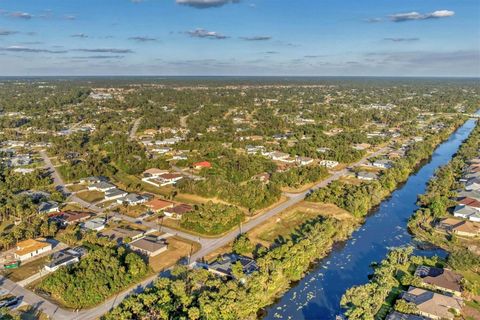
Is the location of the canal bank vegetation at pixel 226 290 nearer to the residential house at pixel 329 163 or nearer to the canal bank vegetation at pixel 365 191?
the canal bank vegetation at pixel 365 191

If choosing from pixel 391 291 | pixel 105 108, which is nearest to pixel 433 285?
pixel 391 291

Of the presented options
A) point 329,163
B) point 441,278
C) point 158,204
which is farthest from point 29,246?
point 329,163

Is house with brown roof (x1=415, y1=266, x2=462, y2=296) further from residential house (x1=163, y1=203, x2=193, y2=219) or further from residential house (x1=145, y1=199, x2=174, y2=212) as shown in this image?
residential house (x1=145, y1=199, x2=174, y2=212)

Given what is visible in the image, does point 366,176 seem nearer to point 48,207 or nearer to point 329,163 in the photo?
point 329,163

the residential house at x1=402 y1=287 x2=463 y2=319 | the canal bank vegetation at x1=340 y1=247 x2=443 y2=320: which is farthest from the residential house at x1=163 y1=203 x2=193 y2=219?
the residential house at x1=402 y1=287 x2=463 y2=319

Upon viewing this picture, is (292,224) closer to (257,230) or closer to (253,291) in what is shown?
(257,230)
